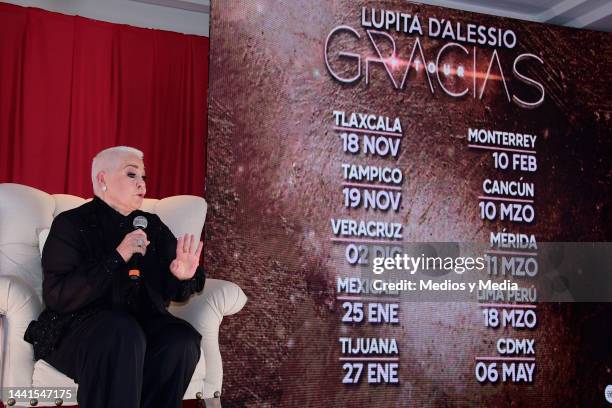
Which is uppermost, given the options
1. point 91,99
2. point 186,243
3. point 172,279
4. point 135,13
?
point 135,13

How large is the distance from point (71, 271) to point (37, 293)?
1.41ft

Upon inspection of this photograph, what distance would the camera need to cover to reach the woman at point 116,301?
2.07 meters

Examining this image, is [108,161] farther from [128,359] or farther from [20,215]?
[128,359]

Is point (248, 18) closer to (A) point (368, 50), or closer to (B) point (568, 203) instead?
(A) point (368, 50)

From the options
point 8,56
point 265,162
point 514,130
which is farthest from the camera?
point 514,130

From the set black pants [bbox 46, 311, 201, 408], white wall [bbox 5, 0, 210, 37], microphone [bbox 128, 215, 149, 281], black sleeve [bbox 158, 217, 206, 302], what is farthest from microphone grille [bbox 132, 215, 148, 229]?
white wall [bbox 5, 0, 210, 37]

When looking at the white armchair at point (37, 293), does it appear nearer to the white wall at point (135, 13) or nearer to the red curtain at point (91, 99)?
the red curtain at point (91, 99)

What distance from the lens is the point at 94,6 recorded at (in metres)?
4.02

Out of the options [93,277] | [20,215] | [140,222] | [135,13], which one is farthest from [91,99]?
[93,277]

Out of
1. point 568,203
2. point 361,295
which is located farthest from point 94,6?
point 568,203

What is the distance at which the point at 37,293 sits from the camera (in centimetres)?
264

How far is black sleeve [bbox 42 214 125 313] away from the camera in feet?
7.30

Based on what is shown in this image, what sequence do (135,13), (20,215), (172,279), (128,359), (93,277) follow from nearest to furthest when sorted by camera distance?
(128,359) < (93,277) < (172,279) < (20,215) < (135,13)

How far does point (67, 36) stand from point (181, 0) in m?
0.68
